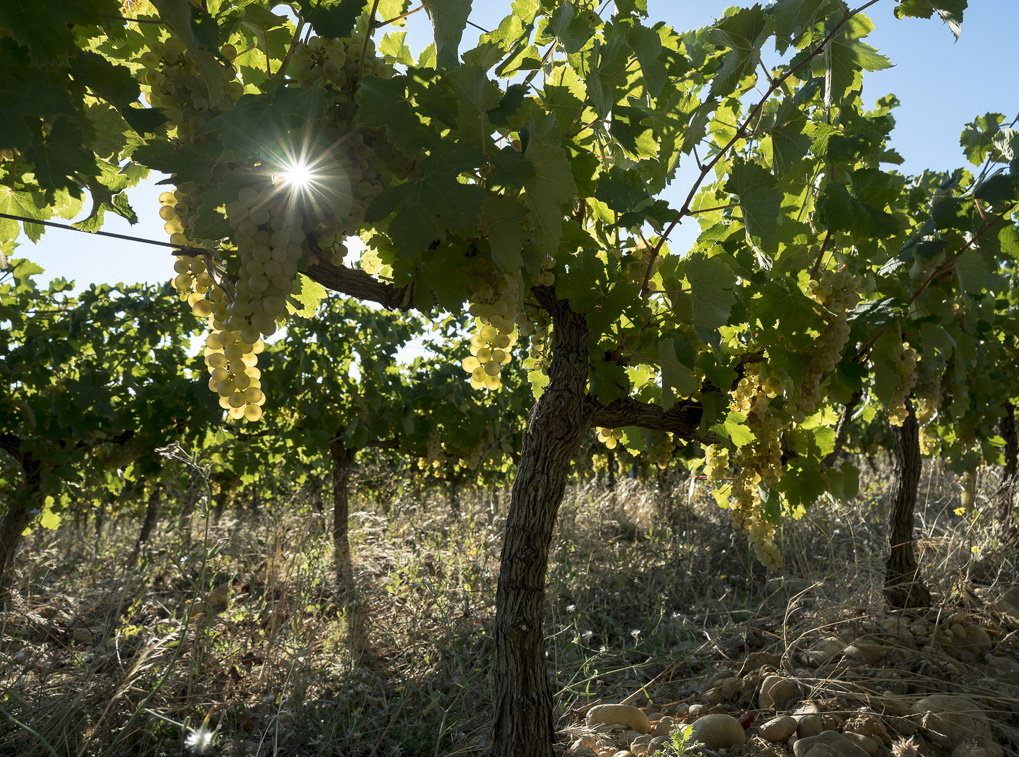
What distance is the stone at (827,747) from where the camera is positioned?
204 cm

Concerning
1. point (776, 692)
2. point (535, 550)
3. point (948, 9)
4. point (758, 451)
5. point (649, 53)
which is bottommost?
point (776, 692)

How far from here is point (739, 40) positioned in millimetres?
1890

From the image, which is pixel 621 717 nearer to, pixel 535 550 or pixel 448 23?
pixel 535 550

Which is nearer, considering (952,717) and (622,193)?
(622,193)

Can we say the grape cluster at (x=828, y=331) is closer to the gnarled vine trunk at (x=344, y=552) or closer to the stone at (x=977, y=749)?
the stone at (x=977, y=749)

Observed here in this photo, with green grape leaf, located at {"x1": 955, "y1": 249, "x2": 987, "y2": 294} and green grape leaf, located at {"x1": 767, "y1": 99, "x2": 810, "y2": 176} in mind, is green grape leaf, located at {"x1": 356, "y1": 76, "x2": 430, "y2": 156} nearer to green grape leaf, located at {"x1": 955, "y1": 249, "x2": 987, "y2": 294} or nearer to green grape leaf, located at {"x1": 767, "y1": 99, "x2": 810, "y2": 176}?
green grape leaf, located at {"x1": 767, "y1": 99, "x2": 810, "y2": 176}

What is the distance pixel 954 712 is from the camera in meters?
2.22

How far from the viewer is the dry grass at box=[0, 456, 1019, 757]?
8.43 feet

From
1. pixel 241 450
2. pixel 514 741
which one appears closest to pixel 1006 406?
pixel 514 741

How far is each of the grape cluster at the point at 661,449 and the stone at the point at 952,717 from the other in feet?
4.07

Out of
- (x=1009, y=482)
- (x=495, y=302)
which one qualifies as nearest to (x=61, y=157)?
(x=495, y=302)

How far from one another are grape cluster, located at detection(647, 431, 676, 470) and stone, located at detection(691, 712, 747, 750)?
93cm

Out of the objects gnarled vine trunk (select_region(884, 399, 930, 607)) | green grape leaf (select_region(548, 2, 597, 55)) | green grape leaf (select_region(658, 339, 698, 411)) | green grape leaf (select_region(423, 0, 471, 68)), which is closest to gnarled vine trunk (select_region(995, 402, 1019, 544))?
gnarled vine trunk (select_region(884, 399, 930, 607))

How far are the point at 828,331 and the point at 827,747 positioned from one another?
1.36 meters
